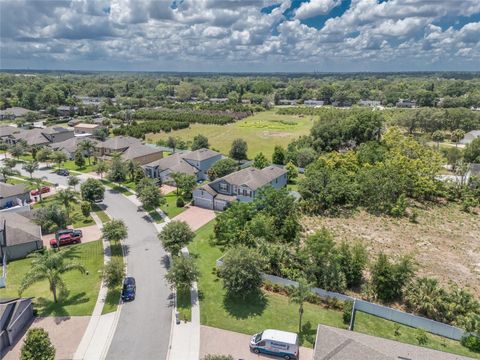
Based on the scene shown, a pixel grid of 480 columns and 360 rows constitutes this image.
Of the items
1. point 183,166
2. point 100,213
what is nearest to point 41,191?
point 100,213

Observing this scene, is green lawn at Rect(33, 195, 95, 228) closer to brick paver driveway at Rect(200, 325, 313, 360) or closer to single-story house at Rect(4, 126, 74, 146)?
brick paver driveway at Rect(200, 325, 313, 360)

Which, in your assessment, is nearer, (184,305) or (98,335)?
(98,335)

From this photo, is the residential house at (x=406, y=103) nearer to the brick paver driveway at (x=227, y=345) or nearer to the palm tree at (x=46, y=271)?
the brick paver driveway at (x=227, y=345)

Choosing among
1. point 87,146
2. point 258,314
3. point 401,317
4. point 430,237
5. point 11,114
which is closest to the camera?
point 401,317

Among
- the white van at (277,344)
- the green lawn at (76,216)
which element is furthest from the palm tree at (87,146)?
the white van at (277,344)

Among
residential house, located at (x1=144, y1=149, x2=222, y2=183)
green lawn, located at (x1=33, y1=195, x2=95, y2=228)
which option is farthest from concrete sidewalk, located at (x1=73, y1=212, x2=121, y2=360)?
residential house, located at (x1=144, y1=149, x2=222, y2=183)

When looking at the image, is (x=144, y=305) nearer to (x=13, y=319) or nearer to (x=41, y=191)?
(x=13, y=319)
